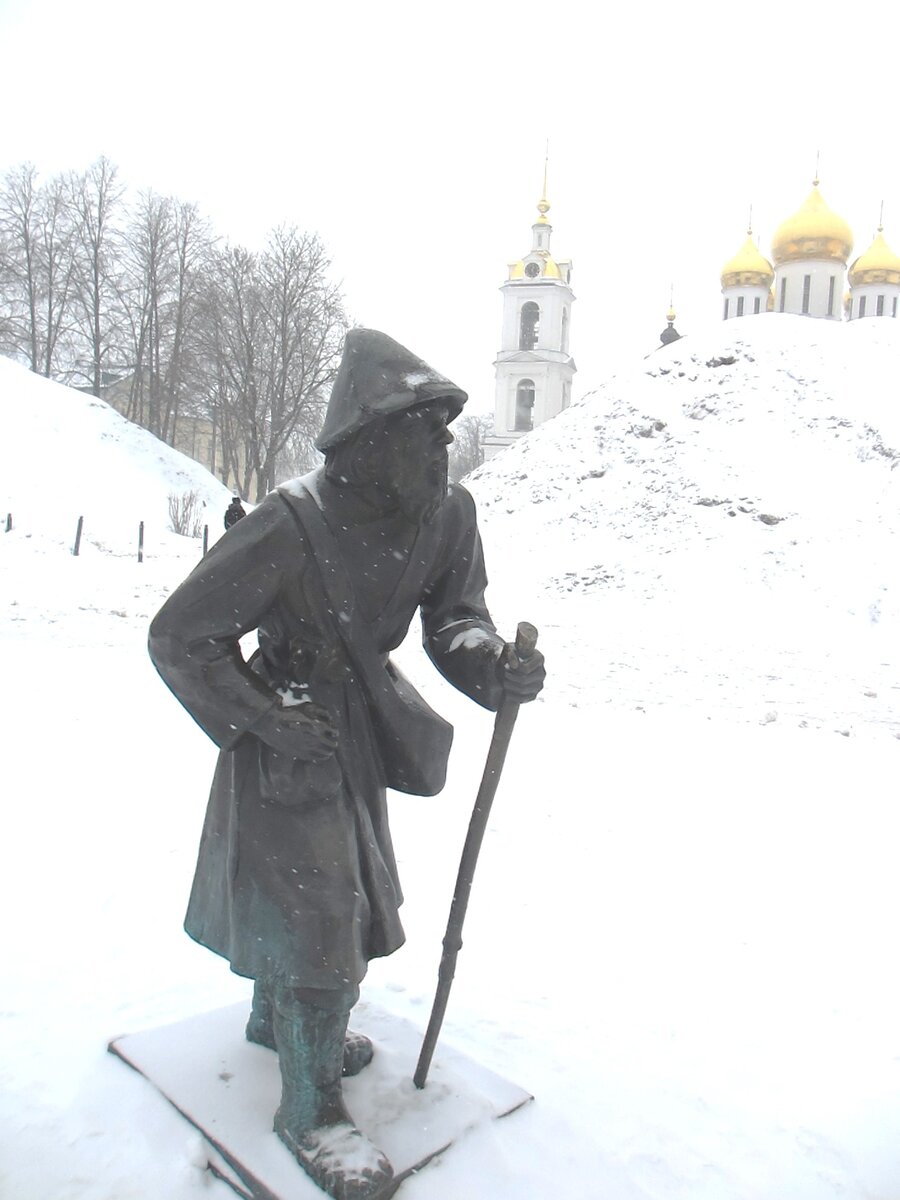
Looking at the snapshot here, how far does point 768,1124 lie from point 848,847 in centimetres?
278

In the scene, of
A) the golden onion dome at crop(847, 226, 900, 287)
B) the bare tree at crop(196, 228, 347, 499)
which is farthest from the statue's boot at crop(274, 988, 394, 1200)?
the golden onion dome at crop(847, 226, 900, 287)

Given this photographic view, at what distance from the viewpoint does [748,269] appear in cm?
3828

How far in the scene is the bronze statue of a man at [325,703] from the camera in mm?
2441

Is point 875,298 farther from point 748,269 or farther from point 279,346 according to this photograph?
point 279,346

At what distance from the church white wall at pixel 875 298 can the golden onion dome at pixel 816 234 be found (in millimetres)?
3952

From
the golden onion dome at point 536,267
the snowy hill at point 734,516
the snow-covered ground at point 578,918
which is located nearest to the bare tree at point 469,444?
the golden onion dome at point 536,267

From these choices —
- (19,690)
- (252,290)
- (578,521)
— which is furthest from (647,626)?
(252,290)

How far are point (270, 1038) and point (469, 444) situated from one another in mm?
Result: 64024

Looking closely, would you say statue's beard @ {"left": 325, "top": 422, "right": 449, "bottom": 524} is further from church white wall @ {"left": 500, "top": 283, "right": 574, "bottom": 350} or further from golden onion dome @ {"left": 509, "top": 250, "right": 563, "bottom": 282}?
golden onion dome @ {"left": 509, "top": 250, "right": 563, "bottom": 282}

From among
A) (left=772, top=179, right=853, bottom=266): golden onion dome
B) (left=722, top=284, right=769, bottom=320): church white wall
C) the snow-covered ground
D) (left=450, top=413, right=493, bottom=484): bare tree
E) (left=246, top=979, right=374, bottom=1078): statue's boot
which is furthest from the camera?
(left=450, top=413, right=493, bottom=484): bare tree

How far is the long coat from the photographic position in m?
2.44

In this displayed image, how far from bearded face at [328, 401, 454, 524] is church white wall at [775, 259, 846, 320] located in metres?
34.9

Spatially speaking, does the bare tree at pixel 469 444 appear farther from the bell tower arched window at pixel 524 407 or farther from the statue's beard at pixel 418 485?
the statue's beard at pixel 418 485

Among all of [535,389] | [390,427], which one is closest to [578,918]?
[390,427]
